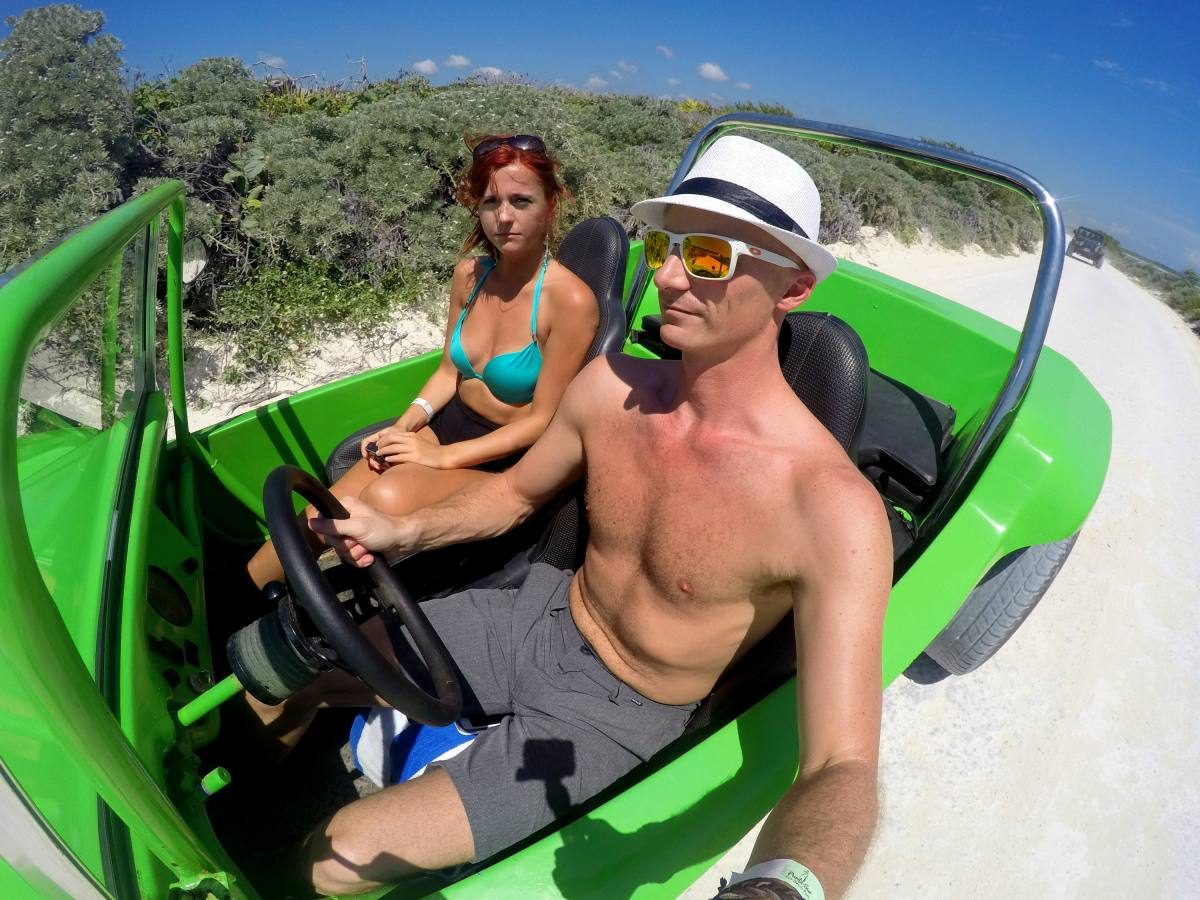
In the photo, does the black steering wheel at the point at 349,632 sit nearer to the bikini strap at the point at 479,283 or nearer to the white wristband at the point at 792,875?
the white wristband at the point at 792,875

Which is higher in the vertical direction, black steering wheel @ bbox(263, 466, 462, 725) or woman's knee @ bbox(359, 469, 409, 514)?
black steering wheel @ bbox(263, 466, 462, 725)

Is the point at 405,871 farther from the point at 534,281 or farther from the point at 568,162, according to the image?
the point at 568,162

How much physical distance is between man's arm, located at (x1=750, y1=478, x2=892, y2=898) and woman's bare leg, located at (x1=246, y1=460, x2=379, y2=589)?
3.54ft

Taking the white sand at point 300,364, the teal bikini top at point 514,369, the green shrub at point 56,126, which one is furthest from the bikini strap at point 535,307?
the green shrub at point 56,126

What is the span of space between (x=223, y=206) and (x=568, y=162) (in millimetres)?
3118

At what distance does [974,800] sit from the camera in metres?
2.12

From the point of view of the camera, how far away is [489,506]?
5.83ft

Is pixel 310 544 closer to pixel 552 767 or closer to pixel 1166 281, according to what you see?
pixel 552 767

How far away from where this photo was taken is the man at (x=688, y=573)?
1158mm

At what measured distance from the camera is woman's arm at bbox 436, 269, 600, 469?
2.07m

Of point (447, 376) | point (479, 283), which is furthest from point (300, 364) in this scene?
point (479, 283)

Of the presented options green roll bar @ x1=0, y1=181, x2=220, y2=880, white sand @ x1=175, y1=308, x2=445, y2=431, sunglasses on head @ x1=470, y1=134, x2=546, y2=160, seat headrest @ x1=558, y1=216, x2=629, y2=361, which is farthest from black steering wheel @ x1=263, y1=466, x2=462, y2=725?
white sand @ x1=175, y1=308, x2=445, y2=431

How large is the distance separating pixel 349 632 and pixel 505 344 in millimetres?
1213

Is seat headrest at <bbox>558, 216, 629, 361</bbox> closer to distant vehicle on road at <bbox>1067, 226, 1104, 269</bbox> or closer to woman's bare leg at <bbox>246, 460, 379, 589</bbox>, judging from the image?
woman's bare leg at <bbox>246, 460, 379, 589</bbox>
